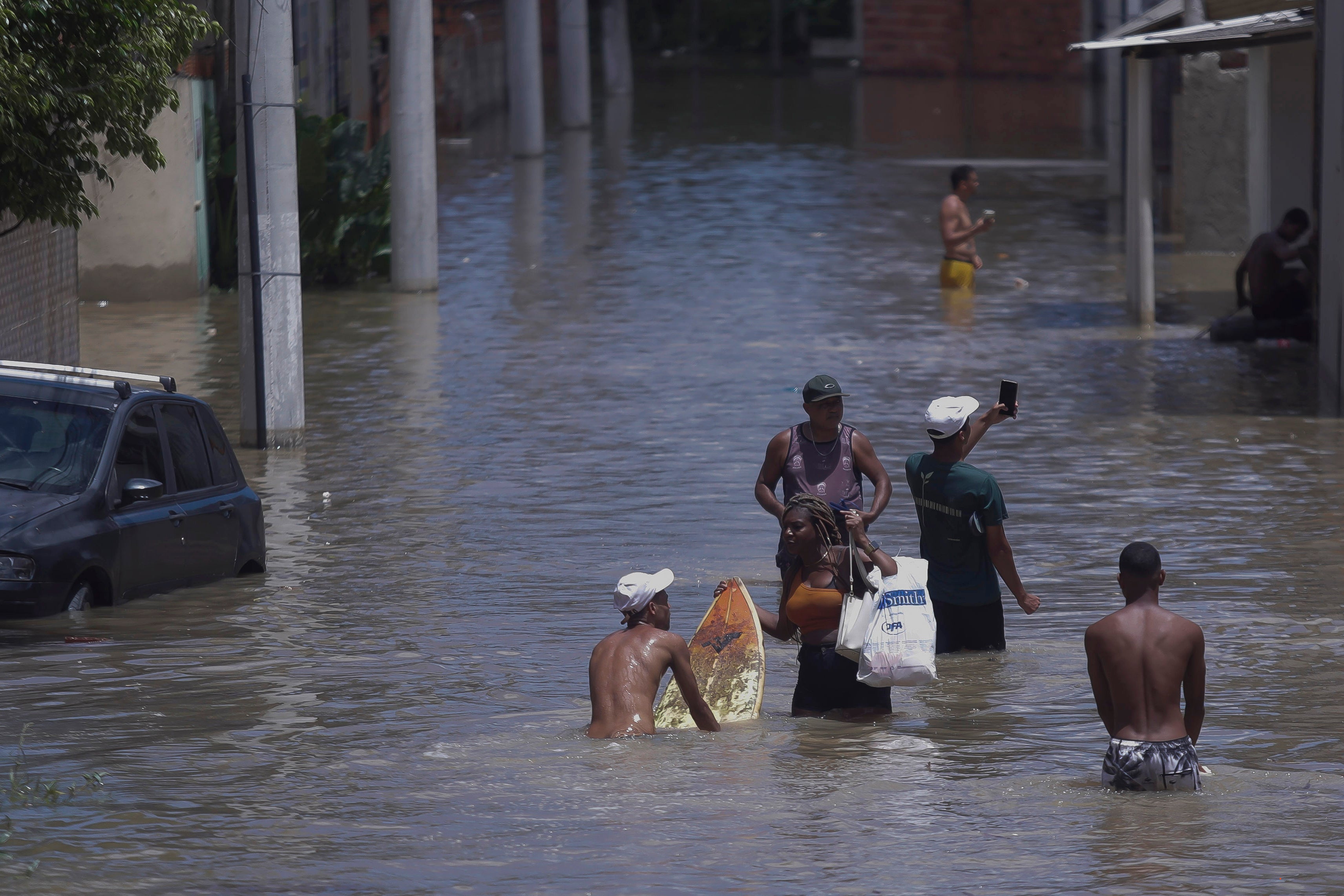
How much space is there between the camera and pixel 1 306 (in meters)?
16.4

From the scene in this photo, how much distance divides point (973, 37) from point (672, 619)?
176 feet

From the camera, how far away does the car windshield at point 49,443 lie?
37.2ft

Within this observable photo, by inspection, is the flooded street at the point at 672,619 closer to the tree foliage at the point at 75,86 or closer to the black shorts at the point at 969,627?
the black shorts at the point at 969,627

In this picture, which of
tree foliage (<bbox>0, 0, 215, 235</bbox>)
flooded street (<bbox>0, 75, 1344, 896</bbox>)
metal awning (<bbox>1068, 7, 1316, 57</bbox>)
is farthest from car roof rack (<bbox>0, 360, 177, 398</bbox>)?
metal awning (<bbox>1068, 7, 1316, 57</bbox>)

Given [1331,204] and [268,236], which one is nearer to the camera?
[268,236]

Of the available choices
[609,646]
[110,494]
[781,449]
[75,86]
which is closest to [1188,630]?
[609,646]

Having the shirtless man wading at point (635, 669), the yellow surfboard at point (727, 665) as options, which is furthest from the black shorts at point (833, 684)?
the shirtless man wading at point (635, 669)

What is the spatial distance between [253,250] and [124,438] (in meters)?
5.49

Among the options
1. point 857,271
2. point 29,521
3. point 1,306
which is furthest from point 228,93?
point 29,521

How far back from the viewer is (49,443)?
1164 centimetres

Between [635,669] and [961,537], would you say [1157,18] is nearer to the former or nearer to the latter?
[961,537]

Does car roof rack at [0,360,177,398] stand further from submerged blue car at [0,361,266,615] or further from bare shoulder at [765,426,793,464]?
bare shoulder at [765,426,793,464]

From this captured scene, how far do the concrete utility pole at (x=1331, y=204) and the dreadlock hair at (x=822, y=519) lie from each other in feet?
32.5

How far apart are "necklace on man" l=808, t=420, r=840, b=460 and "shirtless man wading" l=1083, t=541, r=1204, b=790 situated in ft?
9.97
